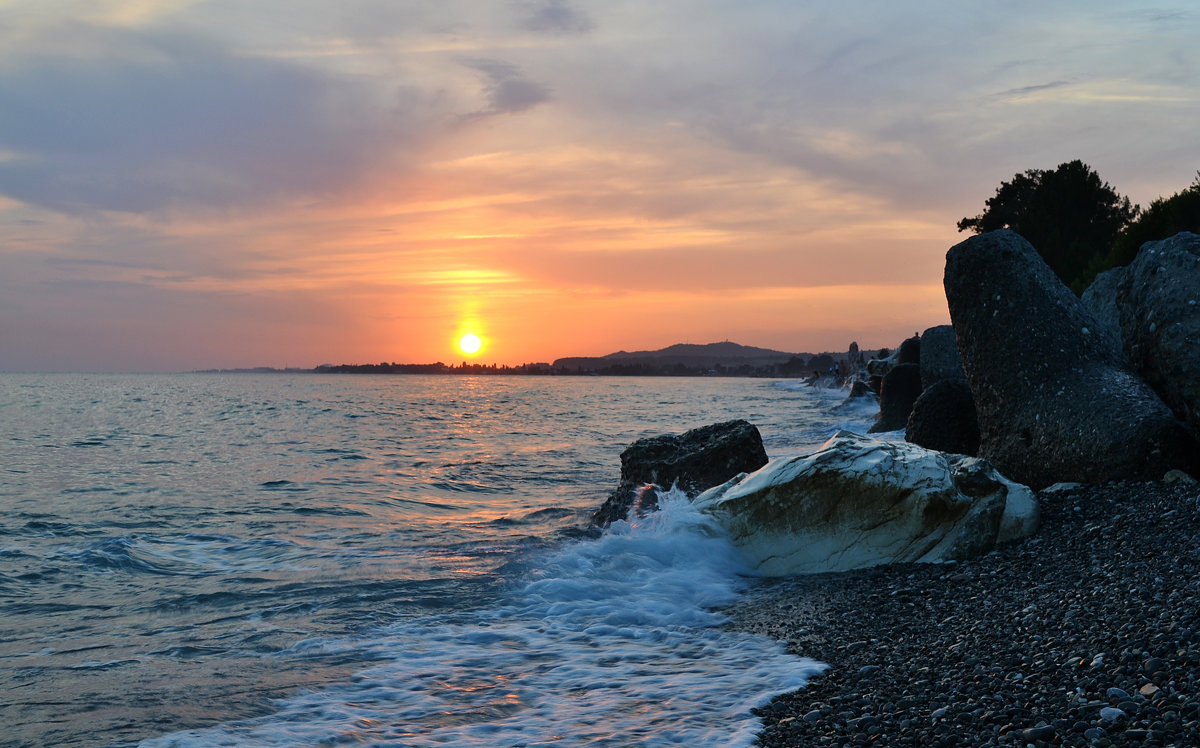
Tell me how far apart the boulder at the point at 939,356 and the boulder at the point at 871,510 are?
10.9 meters

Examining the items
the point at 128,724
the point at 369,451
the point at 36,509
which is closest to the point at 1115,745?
the point at 128,724

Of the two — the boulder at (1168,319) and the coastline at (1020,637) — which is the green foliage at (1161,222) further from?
the coastline at (1020,637)

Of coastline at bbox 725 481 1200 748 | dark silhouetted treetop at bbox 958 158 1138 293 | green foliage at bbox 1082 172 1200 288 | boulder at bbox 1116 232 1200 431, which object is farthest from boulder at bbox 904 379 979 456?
dark silhouetted treetop at bbox 958 158 1138 293

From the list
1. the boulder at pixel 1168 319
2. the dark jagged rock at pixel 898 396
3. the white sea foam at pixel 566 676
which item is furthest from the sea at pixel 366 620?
the dark jagged rock at pixel 898 396

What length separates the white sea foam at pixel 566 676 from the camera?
5.14 meters

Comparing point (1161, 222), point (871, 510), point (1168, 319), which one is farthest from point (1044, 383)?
point (1161, 222)

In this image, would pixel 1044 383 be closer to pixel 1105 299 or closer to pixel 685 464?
pixel 685 464

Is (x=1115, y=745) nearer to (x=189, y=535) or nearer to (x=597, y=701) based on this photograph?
(x=597, y=701)

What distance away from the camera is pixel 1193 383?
8789 millimetres

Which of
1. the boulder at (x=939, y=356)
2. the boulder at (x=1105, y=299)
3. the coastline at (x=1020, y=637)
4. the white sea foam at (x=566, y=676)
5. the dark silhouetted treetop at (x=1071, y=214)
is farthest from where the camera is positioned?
the dark silhouetted treetop at (x=1071, y=214)

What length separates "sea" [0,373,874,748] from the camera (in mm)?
5391

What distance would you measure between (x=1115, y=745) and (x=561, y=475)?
1694cm

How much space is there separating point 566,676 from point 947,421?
884 centimetres

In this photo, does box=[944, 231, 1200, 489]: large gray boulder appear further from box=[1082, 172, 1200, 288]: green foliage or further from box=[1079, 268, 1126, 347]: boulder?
box=[1082, 172, 1200, 288]: green foliage
